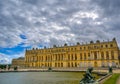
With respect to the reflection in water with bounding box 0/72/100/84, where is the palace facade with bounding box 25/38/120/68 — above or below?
above

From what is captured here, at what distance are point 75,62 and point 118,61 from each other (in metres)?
20.5

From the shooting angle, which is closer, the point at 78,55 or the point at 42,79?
the point at 42,79

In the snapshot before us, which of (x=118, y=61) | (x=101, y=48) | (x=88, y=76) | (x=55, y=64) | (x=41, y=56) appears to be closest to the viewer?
(x=88, y=76)

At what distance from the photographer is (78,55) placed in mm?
83500

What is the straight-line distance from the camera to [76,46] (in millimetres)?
85562

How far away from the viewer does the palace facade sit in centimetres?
7419

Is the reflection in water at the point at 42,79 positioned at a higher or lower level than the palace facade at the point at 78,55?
lower

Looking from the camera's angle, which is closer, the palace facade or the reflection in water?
the reflection in water

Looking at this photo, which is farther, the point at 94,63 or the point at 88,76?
the point at 94,63

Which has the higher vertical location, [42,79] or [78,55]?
[78,55]

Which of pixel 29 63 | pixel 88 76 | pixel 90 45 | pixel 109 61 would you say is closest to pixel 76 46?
pixel 90 45

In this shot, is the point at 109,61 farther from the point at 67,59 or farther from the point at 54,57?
the point at 54,57

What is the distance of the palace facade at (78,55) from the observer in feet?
243

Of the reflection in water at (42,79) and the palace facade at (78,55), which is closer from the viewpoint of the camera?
the reflection in water at (42,79)
